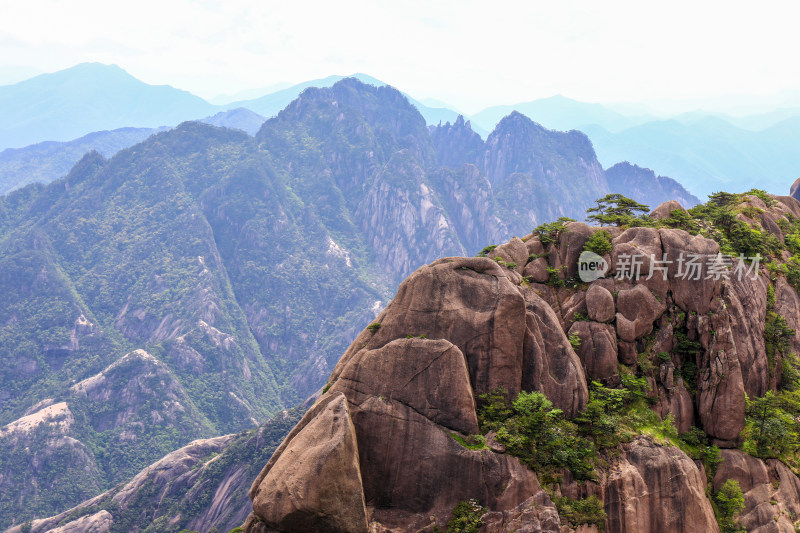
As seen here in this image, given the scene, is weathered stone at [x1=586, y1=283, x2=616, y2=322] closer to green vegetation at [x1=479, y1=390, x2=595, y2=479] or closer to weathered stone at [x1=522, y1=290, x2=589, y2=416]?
weathered stone at [x1=522, y1=290, x2=589, y2=416]

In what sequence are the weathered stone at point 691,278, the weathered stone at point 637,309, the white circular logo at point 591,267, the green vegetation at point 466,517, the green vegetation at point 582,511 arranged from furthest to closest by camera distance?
the white circular logo at point 591,267 < the weathered stone at point 691,278 < the weathered stone at point 637,309 < the green vegetation at point 582,511 < the green vegetation at point 466,517

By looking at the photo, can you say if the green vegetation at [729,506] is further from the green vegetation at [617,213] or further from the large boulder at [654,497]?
the green vegetation at [617,213]

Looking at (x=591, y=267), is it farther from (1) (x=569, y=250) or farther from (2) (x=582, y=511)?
(2) (x=582, y=511)

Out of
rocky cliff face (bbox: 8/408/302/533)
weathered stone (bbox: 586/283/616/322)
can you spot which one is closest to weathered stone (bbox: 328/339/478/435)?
weathered stone (bbox: 586/283/616/322)

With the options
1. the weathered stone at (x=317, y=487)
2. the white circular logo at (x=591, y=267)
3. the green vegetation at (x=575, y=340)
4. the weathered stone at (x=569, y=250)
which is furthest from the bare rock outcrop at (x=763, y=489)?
the weathered stone at (x=317, y=487)

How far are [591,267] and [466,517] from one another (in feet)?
69.5

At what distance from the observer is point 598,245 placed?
37.2m

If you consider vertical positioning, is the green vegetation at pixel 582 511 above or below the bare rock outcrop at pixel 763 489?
above

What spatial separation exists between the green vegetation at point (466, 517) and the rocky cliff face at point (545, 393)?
351mm

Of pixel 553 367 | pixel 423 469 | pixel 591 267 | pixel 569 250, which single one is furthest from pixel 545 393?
pixel 569 250

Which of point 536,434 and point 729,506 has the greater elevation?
point 536,434

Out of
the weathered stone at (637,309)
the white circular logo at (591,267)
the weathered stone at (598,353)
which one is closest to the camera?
the weathered stone at (598,353)

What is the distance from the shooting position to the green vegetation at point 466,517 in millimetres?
25000

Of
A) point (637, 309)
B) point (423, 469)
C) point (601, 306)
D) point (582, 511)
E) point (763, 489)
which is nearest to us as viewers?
point (423, 469)
